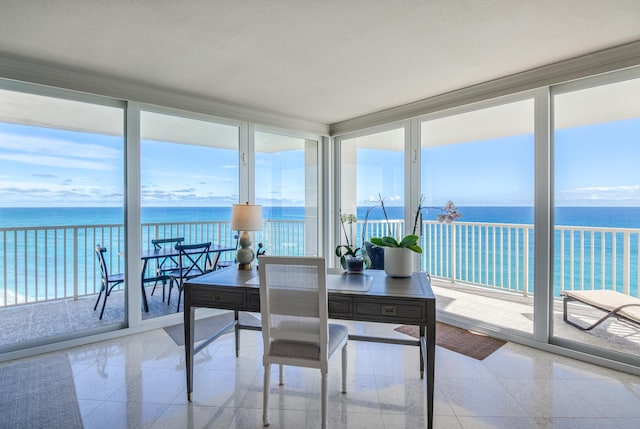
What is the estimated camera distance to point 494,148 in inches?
127

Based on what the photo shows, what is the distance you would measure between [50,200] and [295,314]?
2.97 m

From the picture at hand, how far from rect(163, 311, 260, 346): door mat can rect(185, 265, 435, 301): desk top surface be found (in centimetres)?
112

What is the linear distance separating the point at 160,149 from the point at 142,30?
5.16 ft

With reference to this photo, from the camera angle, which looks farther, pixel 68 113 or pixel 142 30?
pixel 68 113

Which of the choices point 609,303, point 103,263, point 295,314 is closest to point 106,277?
point 103,263

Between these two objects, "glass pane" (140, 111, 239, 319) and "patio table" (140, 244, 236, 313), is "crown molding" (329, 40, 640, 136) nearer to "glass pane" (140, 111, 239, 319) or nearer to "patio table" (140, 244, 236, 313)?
"glass pane" (140, 111, 239, 319)

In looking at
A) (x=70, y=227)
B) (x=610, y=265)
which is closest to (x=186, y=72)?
(x=70, y=227)

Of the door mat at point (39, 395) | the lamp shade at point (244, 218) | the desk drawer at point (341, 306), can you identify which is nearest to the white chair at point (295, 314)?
the desk drawer at point (341, 306)

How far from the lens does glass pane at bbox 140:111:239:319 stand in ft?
11.2

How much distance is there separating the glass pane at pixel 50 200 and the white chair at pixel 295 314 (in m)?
2.30

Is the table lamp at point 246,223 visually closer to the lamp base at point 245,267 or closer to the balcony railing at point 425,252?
the lamp base at point 245,267

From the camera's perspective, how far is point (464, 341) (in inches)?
120

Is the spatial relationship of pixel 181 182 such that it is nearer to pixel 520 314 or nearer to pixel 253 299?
pixel 253 299

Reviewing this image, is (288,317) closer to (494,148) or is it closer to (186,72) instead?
(186,72)
